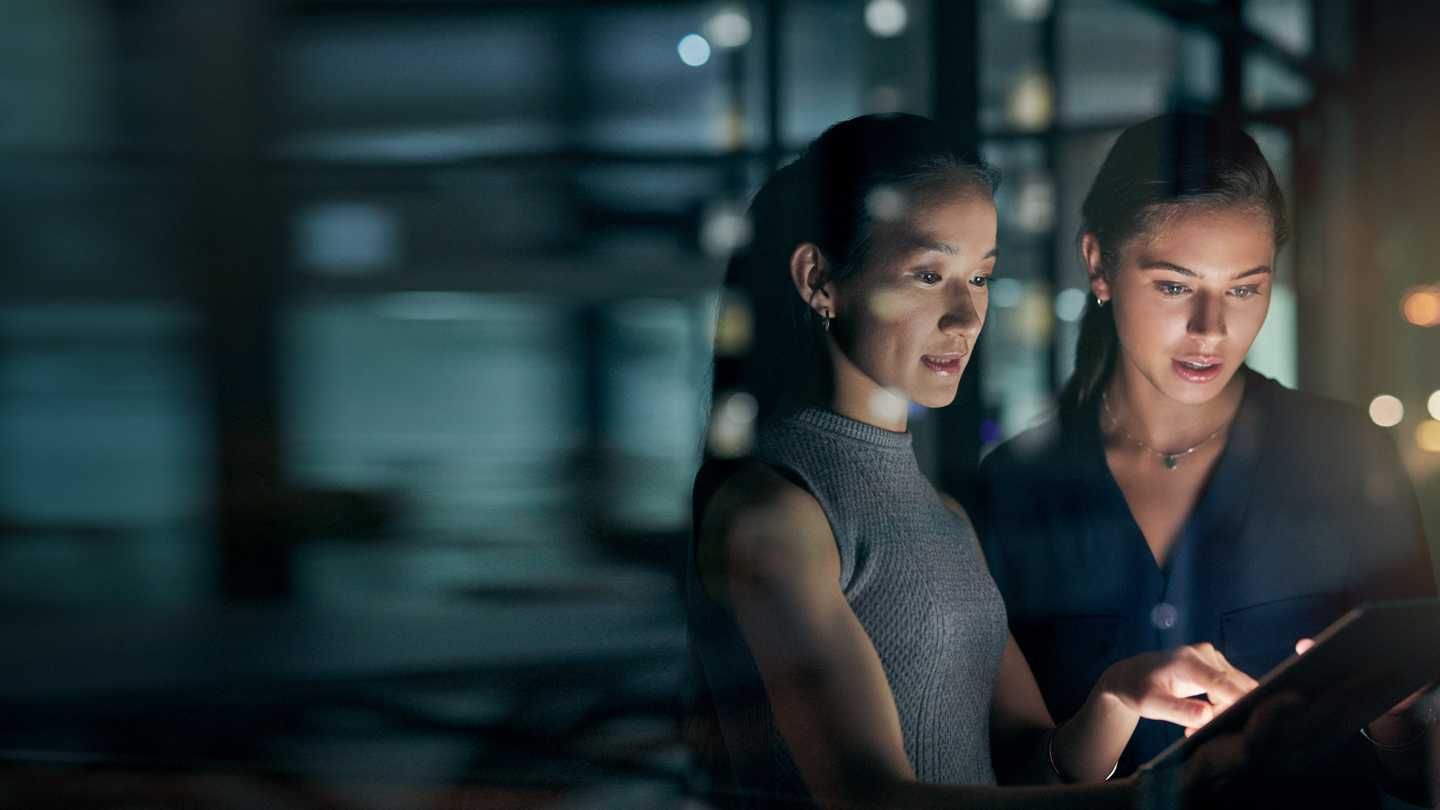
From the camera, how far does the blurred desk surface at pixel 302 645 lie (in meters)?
1.67

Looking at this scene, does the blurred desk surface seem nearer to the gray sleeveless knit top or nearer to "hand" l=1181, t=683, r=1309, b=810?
the gray sleeveless knit top

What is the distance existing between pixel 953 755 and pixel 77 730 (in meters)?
2.54

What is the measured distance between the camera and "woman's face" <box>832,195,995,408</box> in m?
0.83

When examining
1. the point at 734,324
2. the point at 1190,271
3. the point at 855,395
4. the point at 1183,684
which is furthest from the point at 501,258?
the point at 1183,684

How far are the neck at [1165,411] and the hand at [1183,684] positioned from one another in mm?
238

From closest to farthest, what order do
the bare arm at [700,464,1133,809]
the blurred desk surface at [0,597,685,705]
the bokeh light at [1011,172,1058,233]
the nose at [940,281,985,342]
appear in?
the bare arm at [700,464,1133,809] < the nose at [940,281,985,342] < the bokeh light at [1011,172,1058,233] < the blurred desk surface at [0,597,685,705]

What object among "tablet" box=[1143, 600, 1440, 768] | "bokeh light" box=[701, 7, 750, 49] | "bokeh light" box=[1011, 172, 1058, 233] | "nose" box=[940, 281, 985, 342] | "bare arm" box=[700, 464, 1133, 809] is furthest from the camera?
"bokeh light" box=[701, 7, 750, 49]

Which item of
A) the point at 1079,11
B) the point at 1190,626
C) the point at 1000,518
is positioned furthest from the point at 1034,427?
the point at 1079,11

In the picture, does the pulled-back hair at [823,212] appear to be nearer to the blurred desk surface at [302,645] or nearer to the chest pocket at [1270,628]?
the chest pocket at [1270,628]

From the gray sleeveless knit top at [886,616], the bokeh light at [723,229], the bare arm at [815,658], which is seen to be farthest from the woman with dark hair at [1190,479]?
the bokeh light at [723,229]

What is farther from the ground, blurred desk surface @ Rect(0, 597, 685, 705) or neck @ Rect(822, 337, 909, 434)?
neck @ Rect(822, 337, 909, 434)

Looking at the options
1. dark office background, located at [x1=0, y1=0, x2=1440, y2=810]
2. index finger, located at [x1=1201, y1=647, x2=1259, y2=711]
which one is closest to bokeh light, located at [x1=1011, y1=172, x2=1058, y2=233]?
dark office background, located at [x1=0, y1=0, x2=1440, y2=810]

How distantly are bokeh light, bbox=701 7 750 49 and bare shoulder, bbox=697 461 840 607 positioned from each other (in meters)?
0.66

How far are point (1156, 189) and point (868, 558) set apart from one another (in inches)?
18.8
